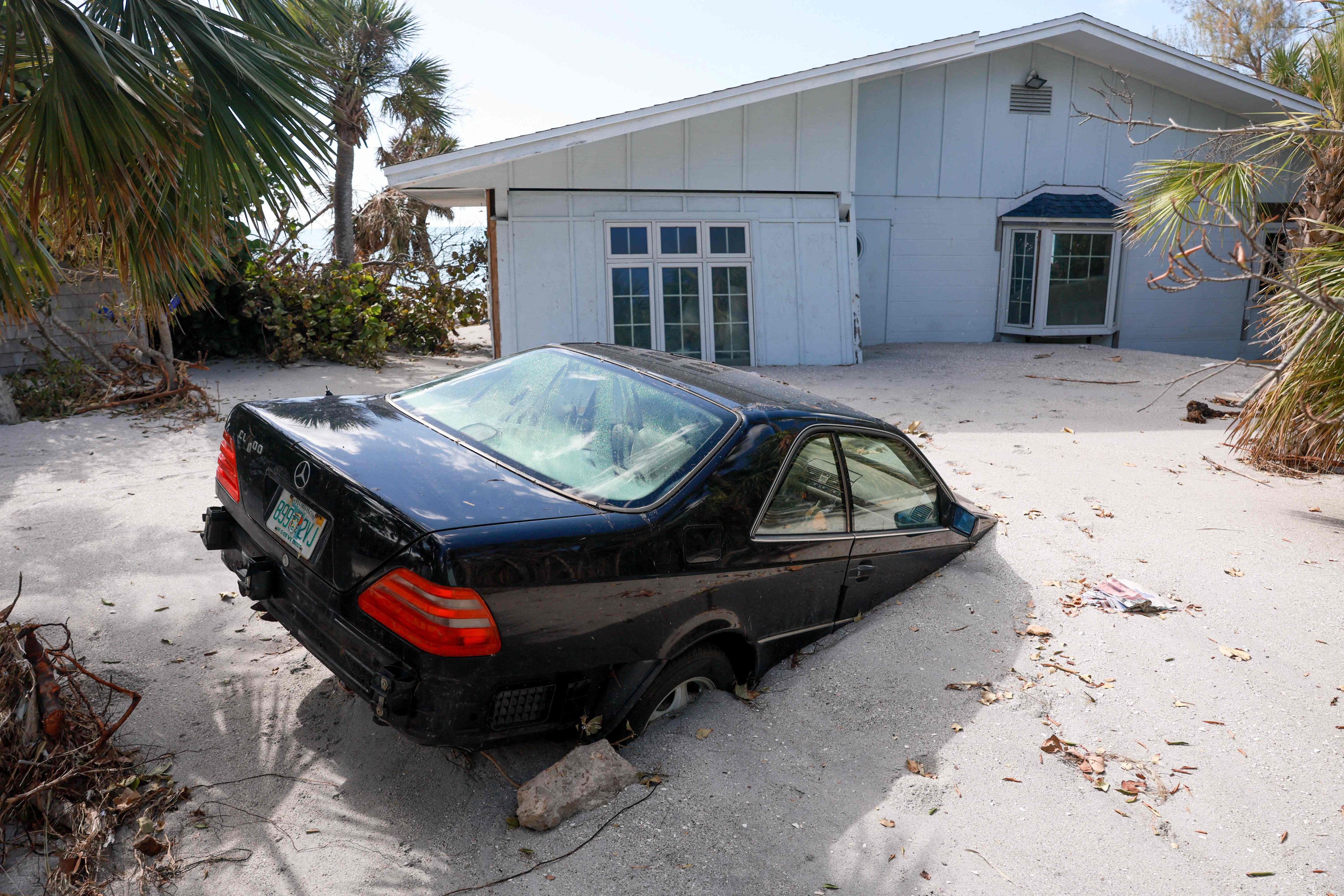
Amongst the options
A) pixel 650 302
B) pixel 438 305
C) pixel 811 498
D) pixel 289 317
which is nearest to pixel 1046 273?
pixel 650 302

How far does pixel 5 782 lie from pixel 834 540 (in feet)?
9.95

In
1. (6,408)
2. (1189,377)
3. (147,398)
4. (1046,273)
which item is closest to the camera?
(6,408)

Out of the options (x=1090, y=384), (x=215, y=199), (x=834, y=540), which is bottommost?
(x=1090, y=384)

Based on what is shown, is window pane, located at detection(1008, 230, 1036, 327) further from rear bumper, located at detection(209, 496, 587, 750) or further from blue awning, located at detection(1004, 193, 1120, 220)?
rear bumper, located at detection(209, 496, 587, 750)

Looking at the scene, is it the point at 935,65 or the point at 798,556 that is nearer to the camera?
the point at 798,556

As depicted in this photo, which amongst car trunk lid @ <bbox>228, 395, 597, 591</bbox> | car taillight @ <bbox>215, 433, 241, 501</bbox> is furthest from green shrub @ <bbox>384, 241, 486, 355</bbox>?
car trunk lid @ <bbox>228, 395, 597, 591</bbox>

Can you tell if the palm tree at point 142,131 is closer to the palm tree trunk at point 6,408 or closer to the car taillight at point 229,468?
the car taillight at point 229,468

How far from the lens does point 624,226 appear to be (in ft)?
40.9

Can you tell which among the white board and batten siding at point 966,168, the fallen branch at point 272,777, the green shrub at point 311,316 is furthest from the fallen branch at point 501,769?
the white board and batten siding at point 966,168

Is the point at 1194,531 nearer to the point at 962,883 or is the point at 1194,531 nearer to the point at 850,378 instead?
the point at 962,883

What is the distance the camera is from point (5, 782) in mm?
2754

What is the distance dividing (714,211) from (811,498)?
983 centimetres

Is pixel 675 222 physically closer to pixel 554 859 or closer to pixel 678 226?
pixel 678 226

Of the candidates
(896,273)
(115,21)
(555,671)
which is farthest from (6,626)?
(896,273)
